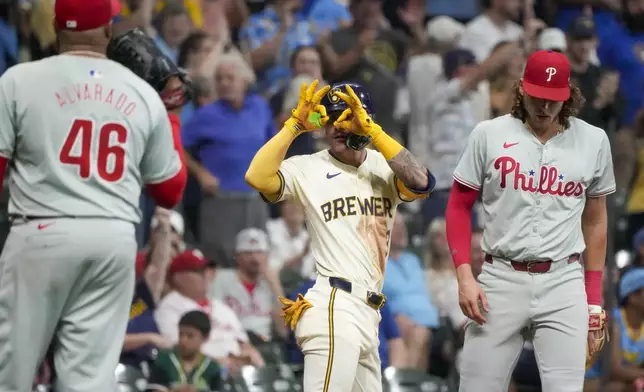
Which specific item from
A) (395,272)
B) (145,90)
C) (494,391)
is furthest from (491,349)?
(395,272)

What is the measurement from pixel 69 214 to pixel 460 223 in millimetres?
1971

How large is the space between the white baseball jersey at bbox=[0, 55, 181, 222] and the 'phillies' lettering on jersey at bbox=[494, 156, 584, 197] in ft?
5.83

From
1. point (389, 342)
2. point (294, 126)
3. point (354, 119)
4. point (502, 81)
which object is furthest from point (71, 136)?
point (502, 81)

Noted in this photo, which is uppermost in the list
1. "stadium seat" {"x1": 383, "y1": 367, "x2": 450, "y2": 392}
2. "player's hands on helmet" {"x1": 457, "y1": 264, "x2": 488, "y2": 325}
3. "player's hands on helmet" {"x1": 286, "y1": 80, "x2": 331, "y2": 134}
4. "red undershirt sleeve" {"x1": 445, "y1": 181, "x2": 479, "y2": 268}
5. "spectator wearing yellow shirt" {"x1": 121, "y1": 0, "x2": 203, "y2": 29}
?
"spectator wearing yellow shirt" {"x1": 121, "y1": 0, "x2": 203, "y2": 29}

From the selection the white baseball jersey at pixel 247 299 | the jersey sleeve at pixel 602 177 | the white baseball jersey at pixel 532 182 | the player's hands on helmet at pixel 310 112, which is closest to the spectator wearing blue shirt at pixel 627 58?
the white baseball jersey at pixel 247 299

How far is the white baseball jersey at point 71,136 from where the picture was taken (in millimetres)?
5496

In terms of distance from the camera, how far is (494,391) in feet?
20.8

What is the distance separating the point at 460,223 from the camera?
6473 mm

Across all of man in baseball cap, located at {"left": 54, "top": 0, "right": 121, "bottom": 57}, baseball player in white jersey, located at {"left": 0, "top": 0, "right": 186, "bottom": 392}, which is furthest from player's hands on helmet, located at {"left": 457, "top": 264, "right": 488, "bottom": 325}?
man in baseball cap, located at {"left": 54, "top": 0, "right": 121, "bottom": 57}

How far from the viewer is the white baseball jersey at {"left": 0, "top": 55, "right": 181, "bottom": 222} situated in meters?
5.50

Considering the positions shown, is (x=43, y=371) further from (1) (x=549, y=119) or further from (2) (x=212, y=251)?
(1) (x=549, y=119)

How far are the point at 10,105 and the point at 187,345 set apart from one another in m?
3.71

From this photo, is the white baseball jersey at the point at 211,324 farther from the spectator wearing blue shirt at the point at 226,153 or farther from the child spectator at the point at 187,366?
the spectator wearing blue shirt at the point at 226,153

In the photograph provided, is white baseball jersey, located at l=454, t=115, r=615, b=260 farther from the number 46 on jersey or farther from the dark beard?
the dark beard
